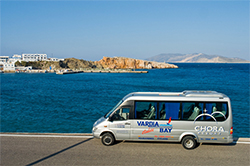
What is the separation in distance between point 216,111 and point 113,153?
4.19 m

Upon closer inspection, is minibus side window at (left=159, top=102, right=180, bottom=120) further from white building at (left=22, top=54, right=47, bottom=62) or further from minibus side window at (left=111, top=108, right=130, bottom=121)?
white building at (left=22, top=54, right=47, bottom=62)

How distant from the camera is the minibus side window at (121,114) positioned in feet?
28.2

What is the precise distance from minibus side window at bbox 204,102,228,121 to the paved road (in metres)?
1.16

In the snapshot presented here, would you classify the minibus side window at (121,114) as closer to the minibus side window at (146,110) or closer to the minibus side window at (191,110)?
the minibus side window at (146,110)

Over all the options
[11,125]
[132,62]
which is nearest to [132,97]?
[11,125]

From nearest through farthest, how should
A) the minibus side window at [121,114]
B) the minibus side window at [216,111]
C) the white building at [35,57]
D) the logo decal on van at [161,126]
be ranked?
1. the minibus side window at [216,111]
2. the logo decal on van at [161,126]
3. the minibus side window at [121,114]
4. the white building at [35,57]

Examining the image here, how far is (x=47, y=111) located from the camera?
2927 cm

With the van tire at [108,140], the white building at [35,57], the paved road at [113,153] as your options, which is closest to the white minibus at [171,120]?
the van tire at [108,140]

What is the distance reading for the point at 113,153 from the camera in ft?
25.3

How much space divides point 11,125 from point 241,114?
Result: 27160 millimetres

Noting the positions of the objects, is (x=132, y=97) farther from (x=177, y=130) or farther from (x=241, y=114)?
(x=241, y=114)

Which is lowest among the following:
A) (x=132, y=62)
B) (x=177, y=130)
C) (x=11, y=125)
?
(x=11, y=125)

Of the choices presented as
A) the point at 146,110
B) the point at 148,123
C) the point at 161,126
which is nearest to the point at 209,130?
the point at 161,126

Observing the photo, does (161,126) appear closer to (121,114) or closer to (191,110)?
(191,110)
